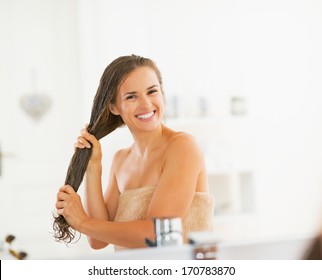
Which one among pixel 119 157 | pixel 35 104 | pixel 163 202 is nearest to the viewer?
pixel 163 202

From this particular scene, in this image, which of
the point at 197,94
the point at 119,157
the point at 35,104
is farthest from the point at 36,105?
the point at 119,157

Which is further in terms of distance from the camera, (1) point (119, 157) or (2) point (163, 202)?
(1) point (119, 157)

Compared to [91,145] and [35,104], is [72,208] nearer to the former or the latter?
[91,145]

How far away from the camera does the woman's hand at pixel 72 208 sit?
986mm

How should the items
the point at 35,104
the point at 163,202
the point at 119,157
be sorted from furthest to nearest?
the point at 35,104 < the point at 119,157 < the point at 163,202

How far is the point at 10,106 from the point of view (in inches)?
79.4

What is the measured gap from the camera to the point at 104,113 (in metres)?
1.01

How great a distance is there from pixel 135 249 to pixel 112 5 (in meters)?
1.18

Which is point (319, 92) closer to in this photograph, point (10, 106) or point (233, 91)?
point (233, 91)

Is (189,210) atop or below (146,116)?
below

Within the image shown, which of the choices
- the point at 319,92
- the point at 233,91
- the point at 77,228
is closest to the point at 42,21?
the point at 233,91

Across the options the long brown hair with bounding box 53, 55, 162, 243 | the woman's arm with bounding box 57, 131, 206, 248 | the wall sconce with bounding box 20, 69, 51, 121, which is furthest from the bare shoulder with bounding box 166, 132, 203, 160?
the wall sconce with bounding box 20, 69, 51, 121

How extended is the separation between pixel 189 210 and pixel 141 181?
0.32 feet

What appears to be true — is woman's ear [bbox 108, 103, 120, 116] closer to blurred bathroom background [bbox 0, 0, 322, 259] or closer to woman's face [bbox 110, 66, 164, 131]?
woman's face [bbox 110, 66, 164, 131]
